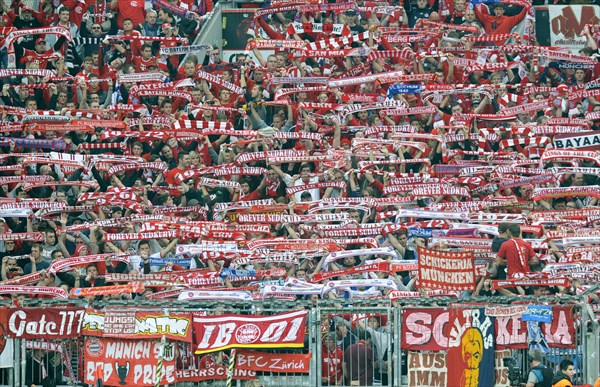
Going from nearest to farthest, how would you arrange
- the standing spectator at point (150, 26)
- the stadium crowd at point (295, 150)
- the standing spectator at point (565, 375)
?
the standing spectator at point (565, 375) < the stadium crowd at point (295, 150) < the standing spectator at point (150, 26)

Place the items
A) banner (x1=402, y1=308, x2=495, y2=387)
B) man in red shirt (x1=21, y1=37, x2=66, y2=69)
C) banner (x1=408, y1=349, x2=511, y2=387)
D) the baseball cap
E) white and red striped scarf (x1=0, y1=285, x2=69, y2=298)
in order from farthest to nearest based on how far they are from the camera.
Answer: man in red shirt (x1=21, y1=37, x2=66, y2=69), white and red striped scarf (x1=0, y1=285, x2=69, y2=298), banner (x1=408, y1=349, x2=511, y2=387), banner (x1=402, y1=308, x2=495, y2=387), the baseball cap

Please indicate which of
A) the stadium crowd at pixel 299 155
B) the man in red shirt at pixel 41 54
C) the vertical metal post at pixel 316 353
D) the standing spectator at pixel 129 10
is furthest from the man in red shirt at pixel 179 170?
the vertical metal post at pixel 316 353

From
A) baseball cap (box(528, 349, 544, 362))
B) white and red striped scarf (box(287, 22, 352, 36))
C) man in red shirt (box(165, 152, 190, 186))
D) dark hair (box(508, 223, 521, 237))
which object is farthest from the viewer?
white and red striped scarf (box(287, 22, 352, 36))

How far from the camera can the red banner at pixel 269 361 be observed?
22.8 meters

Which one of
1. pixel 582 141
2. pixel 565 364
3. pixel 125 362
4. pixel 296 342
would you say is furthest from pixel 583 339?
pixel 582 141

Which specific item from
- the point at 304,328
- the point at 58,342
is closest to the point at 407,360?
the point at 304,328

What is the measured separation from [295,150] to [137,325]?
740cm

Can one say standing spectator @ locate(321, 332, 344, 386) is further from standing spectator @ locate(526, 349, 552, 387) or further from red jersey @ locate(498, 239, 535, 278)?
red jersey @ locate(498, 239, 535, 278)

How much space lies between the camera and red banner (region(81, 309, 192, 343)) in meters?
22.9

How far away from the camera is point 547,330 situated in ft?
73.9

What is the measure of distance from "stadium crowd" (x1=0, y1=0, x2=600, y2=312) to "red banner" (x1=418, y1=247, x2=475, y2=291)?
0.53 ft

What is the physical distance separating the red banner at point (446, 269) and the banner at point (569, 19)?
525 inches

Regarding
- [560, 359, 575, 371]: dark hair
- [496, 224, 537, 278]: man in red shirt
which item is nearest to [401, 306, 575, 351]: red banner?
[560, 359, 575, 371]: dark hair

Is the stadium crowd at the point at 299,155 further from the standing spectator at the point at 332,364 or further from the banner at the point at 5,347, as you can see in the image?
the banner at the point at 5,347
